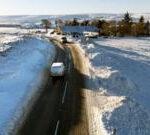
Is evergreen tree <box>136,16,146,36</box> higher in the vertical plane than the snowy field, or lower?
lower

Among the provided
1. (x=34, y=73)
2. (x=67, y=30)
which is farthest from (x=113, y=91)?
(x=67, y=30)

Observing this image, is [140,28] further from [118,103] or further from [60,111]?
[60,111]

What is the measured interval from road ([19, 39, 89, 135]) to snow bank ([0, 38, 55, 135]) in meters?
0.83

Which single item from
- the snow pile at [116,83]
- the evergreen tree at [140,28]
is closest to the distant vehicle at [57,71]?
the snow pile at [116,83]

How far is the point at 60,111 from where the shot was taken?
75.3ft

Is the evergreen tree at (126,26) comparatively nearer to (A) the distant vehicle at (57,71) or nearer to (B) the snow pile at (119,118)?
(A) the distant vehicle at (57,71)

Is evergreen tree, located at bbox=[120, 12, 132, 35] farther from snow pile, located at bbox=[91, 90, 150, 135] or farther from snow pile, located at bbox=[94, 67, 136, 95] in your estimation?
snow pile, located at bbox=[91, 90, 150, 135]

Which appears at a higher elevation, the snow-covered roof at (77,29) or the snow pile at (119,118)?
the snow pile at (119,118)

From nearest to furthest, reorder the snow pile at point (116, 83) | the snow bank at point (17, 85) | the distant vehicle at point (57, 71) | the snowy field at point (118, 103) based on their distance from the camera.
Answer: the snowy field at point (118, 103)
the snow bank at point (17, 85)
the snow pile at point (116, 83)
the distant vehicle at point (57, 71)

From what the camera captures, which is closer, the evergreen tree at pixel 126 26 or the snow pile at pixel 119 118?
the snow pile at pixel 119 118

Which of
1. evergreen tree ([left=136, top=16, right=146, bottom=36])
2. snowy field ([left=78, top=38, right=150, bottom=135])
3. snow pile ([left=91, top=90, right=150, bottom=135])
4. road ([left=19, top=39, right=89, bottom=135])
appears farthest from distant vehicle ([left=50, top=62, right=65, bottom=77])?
evergreen tree ([left=136, top=16, right=146, bottom=36])

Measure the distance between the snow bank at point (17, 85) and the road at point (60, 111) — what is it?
829 mm

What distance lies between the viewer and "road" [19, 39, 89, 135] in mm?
19436

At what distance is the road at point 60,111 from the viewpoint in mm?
19436
